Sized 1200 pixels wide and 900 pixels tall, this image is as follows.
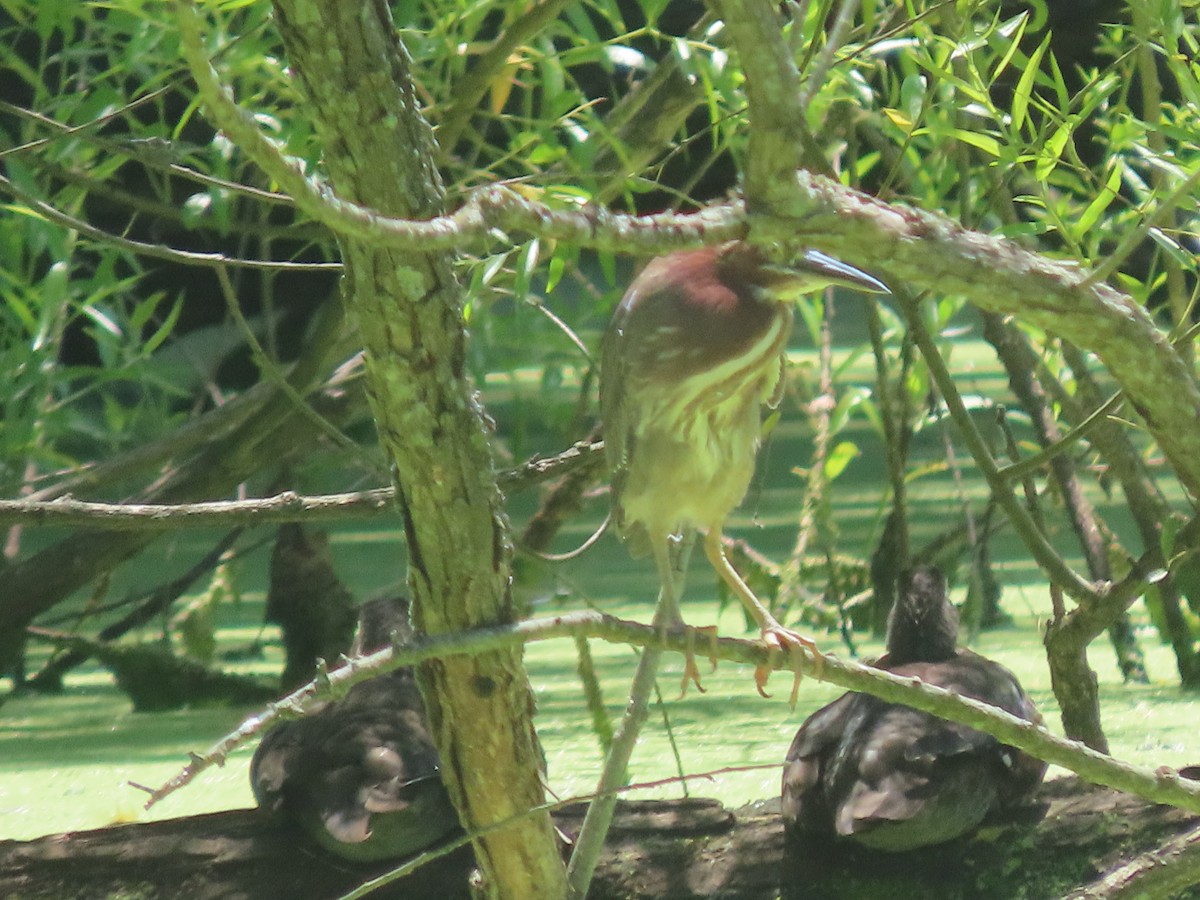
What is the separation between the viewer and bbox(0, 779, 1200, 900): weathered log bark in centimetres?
207

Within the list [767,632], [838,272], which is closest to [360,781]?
[767,632]

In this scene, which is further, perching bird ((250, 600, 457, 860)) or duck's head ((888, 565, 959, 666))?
duck's head ((888, 565, 959, 666))

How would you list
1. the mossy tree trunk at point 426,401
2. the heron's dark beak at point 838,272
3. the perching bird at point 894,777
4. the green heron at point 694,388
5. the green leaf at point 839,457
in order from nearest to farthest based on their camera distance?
the mossy tree trunk at point 426,401 → the heron's dark beak at point 838,272 → the green heron at point 694,388 → the perching bird at point 894,777 → the green leaf at point 839,457

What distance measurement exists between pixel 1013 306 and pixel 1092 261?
874 mm

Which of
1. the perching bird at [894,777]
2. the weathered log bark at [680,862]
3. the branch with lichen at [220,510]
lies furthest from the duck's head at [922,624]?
the branch with lichen at [220,510]

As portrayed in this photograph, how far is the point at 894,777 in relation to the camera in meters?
2.06

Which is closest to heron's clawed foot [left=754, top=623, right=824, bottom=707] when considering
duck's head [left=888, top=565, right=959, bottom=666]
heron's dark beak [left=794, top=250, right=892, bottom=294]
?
heron's dark beak [left=794, top=250, right=892, bottom=294]

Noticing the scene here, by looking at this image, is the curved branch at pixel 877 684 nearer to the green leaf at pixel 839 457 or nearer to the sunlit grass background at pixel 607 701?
the sunlit grass background at pixel 607 701

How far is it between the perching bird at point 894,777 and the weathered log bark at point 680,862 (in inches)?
1.9

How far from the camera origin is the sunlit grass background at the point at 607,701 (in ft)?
8.51

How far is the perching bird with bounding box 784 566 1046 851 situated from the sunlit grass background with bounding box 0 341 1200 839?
141 millimetres

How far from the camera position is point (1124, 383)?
1234mm

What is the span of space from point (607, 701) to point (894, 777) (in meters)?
1.13

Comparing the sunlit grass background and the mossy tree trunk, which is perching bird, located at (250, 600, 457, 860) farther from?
the mossy tree trunk
